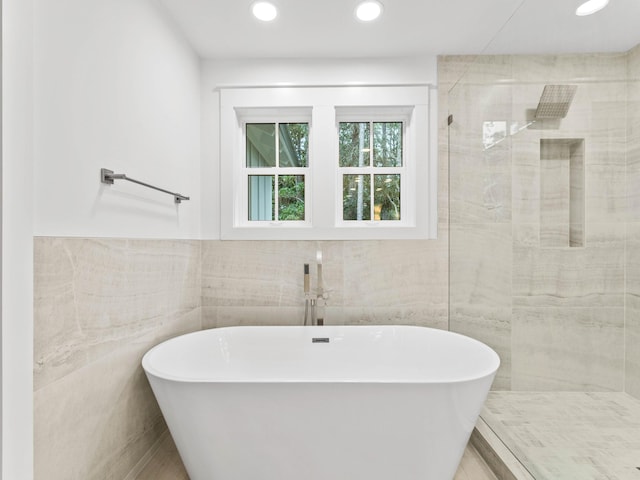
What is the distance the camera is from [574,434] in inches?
55.3

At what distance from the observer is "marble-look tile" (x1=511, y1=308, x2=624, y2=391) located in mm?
1271

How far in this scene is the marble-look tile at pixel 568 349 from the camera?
127 cm

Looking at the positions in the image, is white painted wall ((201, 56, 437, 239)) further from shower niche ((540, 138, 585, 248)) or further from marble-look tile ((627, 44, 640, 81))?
marble-look tile ((627, 44, 640, 81))

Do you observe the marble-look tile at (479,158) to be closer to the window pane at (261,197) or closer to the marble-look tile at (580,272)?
the marble-look tile at (580,272)

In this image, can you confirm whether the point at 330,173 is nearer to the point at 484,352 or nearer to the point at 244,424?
the point at 484,352

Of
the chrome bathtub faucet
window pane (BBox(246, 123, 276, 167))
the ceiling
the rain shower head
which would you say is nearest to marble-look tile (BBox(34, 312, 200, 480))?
the chrome bathtub faucet

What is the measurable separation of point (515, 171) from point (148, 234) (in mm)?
1915

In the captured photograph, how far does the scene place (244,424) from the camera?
1.33 m

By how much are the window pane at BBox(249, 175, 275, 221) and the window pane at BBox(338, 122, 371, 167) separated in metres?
0.56

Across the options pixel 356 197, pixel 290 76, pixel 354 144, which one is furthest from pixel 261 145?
pixel 356 197

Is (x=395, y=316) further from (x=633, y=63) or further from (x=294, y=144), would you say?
(x=633, y=63)

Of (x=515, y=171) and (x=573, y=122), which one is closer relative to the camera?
(x=573, y=122)

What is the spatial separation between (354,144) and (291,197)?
61 cm

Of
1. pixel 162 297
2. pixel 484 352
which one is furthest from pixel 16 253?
pixel 484 352
